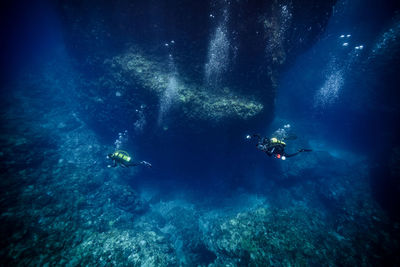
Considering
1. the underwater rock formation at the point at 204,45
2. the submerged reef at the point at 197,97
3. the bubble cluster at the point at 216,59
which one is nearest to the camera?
the underwater rock formation at the point at 204,45

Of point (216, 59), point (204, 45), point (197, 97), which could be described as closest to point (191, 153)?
point (197, 97)

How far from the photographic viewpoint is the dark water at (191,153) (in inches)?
282

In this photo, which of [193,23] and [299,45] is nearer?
[193,23]

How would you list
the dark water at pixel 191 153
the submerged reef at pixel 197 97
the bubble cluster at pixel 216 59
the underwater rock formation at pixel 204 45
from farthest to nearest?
the bubble cluster at pixel 216 59 < the submerged reef at pixel 197 97 < the underwater rock formation at pixel 204 45 < the dark water at pixel 191 153

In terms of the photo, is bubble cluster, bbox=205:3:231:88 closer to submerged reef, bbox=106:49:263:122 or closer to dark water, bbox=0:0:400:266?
dark water, bbox=0:0:400:266

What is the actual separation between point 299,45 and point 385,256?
1273cm

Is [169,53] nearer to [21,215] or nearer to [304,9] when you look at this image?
[304,9]

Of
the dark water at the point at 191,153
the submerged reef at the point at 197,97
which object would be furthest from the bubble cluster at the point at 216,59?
the submerged reef at the point at 197,97

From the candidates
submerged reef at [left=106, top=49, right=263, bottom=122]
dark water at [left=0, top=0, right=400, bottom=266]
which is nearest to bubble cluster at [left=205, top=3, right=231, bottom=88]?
dark water at [left=0, top=0, right=400, bottom=266]

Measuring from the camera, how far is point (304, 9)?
9.63 metres

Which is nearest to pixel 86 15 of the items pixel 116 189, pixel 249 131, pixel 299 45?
pixel 116 189

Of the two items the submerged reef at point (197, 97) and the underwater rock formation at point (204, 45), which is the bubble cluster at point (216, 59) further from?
the submerged reef at point (197, 97)

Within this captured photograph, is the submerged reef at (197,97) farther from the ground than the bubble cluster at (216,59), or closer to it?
closer to it

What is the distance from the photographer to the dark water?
23.5 feet
